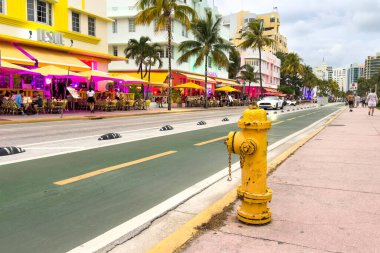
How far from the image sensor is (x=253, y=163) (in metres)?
3.44

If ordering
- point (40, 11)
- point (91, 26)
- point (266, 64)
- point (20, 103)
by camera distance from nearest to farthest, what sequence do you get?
point (20, 103), point (40, 11), point (91, 26), point (266, 64)

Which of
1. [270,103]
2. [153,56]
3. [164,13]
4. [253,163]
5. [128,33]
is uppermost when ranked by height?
[128,33]

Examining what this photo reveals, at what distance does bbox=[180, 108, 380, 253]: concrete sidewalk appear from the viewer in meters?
2.95

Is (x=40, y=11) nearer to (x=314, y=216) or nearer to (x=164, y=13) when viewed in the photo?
(x=164, y=13)

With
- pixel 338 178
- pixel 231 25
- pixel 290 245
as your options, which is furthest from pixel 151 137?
pixel 231 25

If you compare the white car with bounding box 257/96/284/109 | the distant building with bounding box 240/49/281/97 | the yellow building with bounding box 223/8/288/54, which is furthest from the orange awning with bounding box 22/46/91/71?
the yellow building with bounding box 223/8/288/54

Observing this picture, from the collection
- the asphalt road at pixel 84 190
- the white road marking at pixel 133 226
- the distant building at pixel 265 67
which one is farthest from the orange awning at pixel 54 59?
the distant building at pixel 265 67

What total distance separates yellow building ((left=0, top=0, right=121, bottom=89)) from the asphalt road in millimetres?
17202

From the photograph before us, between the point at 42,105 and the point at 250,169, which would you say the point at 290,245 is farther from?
the point at 42,105

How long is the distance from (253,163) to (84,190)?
2393 millimetres

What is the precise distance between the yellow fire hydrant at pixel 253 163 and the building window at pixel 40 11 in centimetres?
2506

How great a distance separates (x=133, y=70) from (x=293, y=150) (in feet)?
138

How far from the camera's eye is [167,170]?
19.6ft

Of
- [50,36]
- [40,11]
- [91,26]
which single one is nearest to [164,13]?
[91,26]
